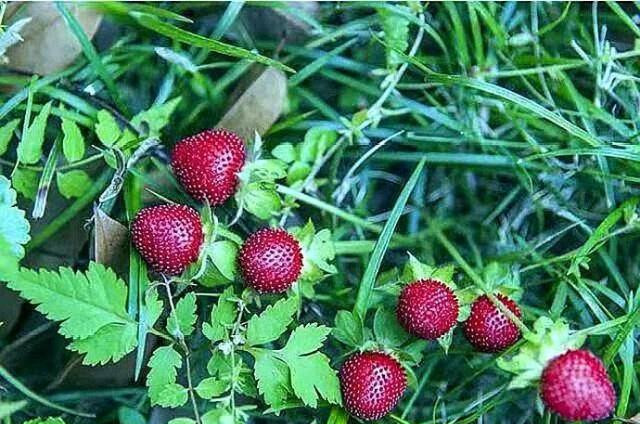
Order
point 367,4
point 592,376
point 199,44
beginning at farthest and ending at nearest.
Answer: point 367,4, point 199,44, point 592,376

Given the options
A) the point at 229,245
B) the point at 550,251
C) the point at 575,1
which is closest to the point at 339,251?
the point at 229,245

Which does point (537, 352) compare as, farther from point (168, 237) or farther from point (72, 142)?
point (72, 142)

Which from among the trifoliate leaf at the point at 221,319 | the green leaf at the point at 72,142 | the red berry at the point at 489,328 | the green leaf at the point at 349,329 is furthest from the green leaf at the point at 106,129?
the red berry at the point at 489,328

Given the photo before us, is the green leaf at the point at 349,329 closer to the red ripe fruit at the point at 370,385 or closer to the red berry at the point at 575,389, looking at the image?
the red ripe fruit at the point at 370,385

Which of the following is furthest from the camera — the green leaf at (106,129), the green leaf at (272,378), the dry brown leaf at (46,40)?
the dry brown leaf at (46,40)

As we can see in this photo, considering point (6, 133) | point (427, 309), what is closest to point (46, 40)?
point (6, 133)

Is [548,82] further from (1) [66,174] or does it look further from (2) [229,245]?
(1) [66,174]
